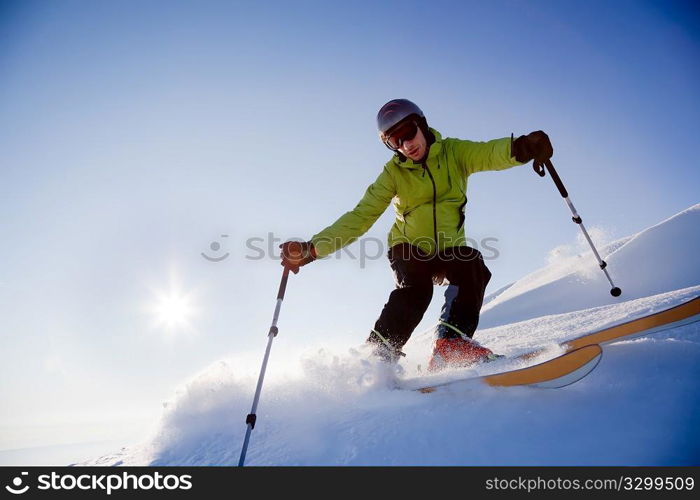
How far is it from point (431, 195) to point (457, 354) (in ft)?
5.07

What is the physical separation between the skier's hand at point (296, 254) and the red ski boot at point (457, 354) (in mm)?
1481

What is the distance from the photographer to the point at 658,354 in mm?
2797

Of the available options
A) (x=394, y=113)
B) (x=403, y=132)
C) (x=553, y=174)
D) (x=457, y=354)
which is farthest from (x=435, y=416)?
(x=553, y=174)

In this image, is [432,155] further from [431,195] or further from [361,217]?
[361,217]

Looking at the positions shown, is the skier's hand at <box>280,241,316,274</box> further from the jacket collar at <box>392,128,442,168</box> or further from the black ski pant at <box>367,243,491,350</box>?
the jacket collar at <box>392,128,442,168</box>

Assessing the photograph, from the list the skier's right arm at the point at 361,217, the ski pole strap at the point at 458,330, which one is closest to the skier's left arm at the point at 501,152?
the skier's right arm at the point at 361,217

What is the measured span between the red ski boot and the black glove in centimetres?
166

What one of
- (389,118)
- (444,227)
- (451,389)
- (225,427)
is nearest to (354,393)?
(451,389)

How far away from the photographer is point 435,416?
249 cm

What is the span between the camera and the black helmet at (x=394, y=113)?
398 cm
